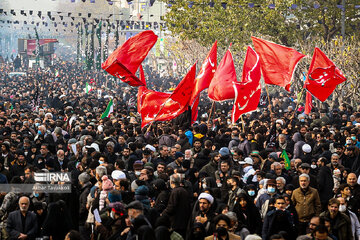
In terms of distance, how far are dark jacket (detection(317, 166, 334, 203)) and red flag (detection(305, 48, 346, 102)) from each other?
6630 millimetres

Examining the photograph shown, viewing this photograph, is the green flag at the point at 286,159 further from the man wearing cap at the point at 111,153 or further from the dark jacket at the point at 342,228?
the dark jacket at the point at 342,228

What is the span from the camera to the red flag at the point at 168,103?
17.7m

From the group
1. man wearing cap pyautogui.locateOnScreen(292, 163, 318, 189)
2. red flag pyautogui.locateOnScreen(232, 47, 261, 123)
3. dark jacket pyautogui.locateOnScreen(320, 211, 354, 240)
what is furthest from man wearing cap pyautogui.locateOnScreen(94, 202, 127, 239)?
red flag pyautogui.locateOnScreen(232, 47, 261, 123)

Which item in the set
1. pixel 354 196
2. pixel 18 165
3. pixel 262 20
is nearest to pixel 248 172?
pixel 354 196

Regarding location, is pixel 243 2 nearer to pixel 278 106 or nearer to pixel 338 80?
pixel 278 106

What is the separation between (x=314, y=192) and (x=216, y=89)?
7.23 metres

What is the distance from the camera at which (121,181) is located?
10.4 metres

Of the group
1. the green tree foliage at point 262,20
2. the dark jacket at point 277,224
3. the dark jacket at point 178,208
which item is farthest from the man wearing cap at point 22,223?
the green tree foliage at point 262,20

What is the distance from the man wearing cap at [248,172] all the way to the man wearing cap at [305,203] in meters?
1.20

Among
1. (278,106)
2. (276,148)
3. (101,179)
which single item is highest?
(101,179)

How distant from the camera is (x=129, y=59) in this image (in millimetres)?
18969

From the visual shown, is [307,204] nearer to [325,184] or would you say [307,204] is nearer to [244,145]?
[325,184]

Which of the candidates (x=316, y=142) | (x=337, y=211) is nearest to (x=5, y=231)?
(x=337, y=211)

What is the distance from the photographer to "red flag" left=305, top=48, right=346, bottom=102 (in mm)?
19125
